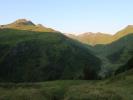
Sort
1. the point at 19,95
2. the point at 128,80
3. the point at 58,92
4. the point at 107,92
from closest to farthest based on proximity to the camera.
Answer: the point at 107,92
the point at 19,95
the point at 58,92
the point at 128,80

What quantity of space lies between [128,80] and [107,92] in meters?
17.0

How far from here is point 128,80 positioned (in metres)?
51.9

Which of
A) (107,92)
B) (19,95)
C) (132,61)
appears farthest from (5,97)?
(132,61)

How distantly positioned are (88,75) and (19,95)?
70.1 metres

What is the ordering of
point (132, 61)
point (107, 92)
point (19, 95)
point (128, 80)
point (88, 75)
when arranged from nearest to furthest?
1. point (107, 92)
2. point (19, 95)
3. point (128, 80)
4. point (132, 61)
5. point (88, 75)

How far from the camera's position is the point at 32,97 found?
123 ft

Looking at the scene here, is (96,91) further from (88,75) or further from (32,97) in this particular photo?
(88,75)

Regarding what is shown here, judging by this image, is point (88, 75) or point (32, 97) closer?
point (32, 97)

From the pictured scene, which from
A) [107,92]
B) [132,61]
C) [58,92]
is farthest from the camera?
[132,61]

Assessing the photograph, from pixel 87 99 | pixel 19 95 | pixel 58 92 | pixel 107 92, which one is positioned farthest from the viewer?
pixel 58 92

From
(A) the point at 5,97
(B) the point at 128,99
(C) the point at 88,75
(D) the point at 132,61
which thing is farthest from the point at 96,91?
(C) the point at 88,75

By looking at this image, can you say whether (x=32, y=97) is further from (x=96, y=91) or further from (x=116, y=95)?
(x=116, y=95)

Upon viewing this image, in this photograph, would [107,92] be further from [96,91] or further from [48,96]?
[48,96]

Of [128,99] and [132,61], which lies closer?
[128,99]
